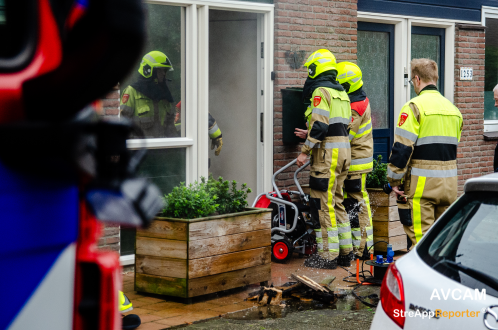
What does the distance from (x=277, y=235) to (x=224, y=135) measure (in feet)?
6.32

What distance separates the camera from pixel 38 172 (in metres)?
1.40

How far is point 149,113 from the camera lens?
23.2ft

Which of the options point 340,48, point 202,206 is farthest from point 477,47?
point 202,206

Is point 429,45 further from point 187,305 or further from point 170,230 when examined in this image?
point 187,305

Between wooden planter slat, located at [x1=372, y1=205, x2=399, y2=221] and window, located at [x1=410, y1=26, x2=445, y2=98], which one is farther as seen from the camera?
window, located at [x1=410, y1=26, x2=445, y2=98]

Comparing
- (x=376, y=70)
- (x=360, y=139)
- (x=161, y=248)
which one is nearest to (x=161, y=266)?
(x=161, y=248)

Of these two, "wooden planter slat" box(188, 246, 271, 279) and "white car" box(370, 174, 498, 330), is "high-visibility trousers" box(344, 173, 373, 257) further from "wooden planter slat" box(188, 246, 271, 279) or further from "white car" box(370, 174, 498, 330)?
"white car" box(370, 174, 498, 330)

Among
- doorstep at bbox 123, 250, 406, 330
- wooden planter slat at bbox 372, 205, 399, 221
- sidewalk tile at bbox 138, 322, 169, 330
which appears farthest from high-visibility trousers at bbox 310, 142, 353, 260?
sidewalk tile at bbox 138, 322, 169, 330

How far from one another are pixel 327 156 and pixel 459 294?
460 cm

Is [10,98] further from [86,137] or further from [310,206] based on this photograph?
[310,206]

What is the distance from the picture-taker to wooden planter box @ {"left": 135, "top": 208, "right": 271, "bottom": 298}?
5.65m

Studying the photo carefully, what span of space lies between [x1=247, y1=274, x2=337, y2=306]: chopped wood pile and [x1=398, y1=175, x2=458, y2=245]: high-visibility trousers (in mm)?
960

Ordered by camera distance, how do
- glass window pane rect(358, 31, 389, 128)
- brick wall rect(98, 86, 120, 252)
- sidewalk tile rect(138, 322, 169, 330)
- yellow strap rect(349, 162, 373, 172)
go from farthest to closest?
glass window pane rect(358, 31, 389, 128) → yellow strap rect(349, 162, 373, 172) → brick wall rect(98, 86, 120, 252) → sidewalk tile rect(138, 322, 169, 330)

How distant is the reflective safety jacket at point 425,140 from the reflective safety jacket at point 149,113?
2598 millimetres
